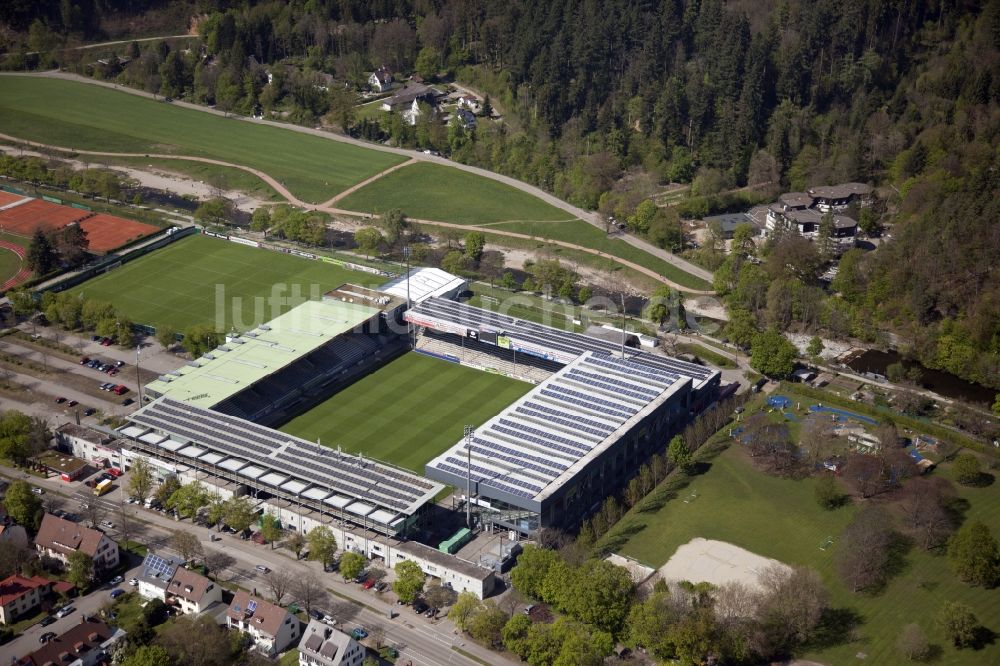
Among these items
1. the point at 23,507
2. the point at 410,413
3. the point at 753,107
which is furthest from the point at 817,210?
the point at 23,507

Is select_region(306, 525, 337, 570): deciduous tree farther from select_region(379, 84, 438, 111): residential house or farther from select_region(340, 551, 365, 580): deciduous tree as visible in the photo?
select_region(379, 84, 438, 111): residential house

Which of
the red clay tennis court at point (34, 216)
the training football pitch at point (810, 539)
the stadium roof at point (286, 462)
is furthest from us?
the red clay tennis court at point (34, 216)

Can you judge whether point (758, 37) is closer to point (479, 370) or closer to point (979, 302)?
point (979, 302)

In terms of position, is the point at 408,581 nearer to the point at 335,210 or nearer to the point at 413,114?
the point at 335,210

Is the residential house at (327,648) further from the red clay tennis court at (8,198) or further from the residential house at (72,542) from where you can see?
the red clay tennis court at (8,198)

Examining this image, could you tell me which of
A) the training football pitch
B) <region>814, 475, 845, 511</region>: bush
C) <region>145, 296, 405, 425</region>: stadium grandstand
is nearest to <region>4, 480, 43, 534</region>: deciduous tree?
<region>145, 296, 405, 425</region>: stadium grandstand

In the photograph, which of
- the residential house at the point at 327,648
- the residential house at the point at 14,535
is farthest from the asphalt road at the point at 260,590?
the residential house at the point at 14,535

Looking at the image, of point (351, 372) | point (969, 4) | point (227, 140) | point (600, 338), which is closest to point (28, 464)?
point (351, 372)

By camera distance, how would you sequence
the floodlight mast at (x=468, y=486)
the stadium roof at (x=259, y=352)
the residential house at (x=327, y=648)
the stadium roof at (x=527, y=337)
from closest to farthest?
the residential house at (x=327, y=648) < the floodlight mast at (x=468, y=486) < the stadium roof at (x=259, y=352) < the stadium roof at (x=527, y=337)
